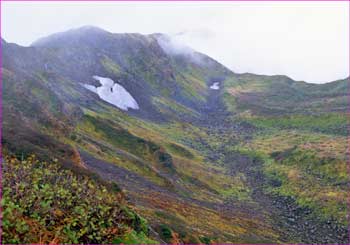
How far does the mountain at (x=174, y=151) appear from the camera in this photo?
34500mm

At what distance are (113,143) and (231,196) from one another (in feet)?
66.2

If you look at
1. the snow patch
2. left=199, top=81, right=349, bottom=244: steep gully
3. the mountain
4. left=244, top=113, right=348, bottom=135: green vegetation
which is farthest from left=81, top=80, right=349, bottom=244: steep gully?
the snow patch

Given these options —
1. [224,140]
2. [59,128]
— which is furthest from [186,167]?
[224,140]

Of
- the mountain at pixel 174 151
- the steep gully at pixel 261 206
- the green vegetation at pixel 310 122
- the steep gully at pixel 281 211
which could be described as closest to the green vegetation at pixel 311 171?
the mountain at pixel 174 151

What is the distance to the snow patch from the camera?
122 meters

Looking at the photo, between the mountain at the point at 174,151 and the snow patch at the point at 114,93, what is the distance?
45 cm

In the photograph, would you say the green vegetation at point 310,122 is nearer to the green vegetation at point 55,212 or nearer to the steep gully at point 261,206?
the steep gully at point 261,206

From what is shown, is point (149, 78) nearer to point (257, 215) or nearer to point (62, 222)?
point (257, 215)

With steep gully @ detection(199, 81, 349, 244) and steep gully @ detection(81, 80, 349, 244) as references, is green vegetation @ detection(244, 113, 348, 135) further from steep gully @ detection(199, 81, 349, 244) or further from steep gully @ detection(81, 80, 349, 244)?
steep gully @ detection(81, 80, 349, 244)

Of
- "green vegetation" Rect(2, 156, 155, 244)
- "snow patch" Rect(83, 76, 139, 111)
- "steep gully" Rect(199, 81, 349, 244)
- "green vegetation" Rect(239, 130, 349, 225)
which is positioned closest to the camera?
"green vegetation" Rect(2, 156, 155, 244)

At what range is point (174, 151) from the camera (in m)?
86.1

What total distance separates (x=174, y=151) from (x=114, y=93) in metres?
48.3

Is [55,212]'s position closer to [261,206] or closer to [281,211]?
[281,211]

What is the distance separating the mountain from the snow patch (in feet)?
1.47
